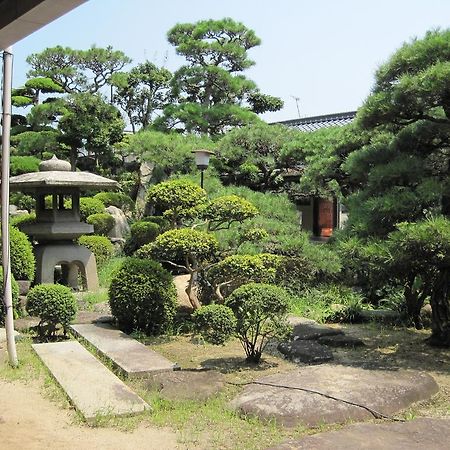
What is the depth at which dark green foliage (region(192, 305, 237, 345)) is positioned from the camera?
6086mm

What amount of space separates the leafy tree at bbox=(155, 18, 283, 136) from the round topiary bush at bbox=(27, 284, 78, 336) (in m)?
12.7

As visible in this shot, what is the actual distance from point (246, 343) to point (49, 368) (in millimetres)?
2116

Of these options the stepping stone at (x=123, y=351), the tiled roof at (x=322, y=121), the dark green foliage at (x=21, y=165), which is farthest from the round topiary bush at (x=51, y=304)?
the tiled roof at (x=322, y=121)

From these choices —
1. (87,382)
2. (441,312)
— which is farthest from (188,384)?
(441,312)

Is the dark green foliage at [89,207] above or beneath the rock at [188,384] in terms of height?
above

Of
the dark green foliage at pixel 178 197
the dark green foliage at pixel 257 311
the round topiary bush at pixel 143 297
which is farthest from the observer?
the dark green foliage at pixel 178 197

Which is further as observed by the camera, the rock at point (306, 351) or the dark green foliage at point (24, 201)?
the dark green foliage at point (24, 201)

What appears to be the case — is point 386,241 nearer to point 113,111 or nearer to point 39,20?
point 39,20

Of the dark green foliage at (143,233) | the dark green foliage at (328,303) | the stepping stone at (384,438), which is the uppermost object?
the dark green foliage at (143,233)

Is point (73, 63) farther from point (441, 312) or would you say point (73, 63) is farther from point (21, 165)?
point (441, 312)

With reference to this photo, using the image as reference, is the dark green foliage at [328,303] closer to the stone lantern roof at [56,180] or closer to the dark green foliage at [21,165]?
the stone lantern roof at [56,180]

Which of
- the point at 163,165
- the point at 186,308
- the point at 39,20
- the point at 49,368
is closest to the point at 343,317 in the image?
the point at 186,308

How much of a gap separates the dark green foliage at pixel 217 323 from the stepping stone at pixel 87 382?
117cm

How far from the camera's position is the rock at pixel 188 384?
4914 millimetres
